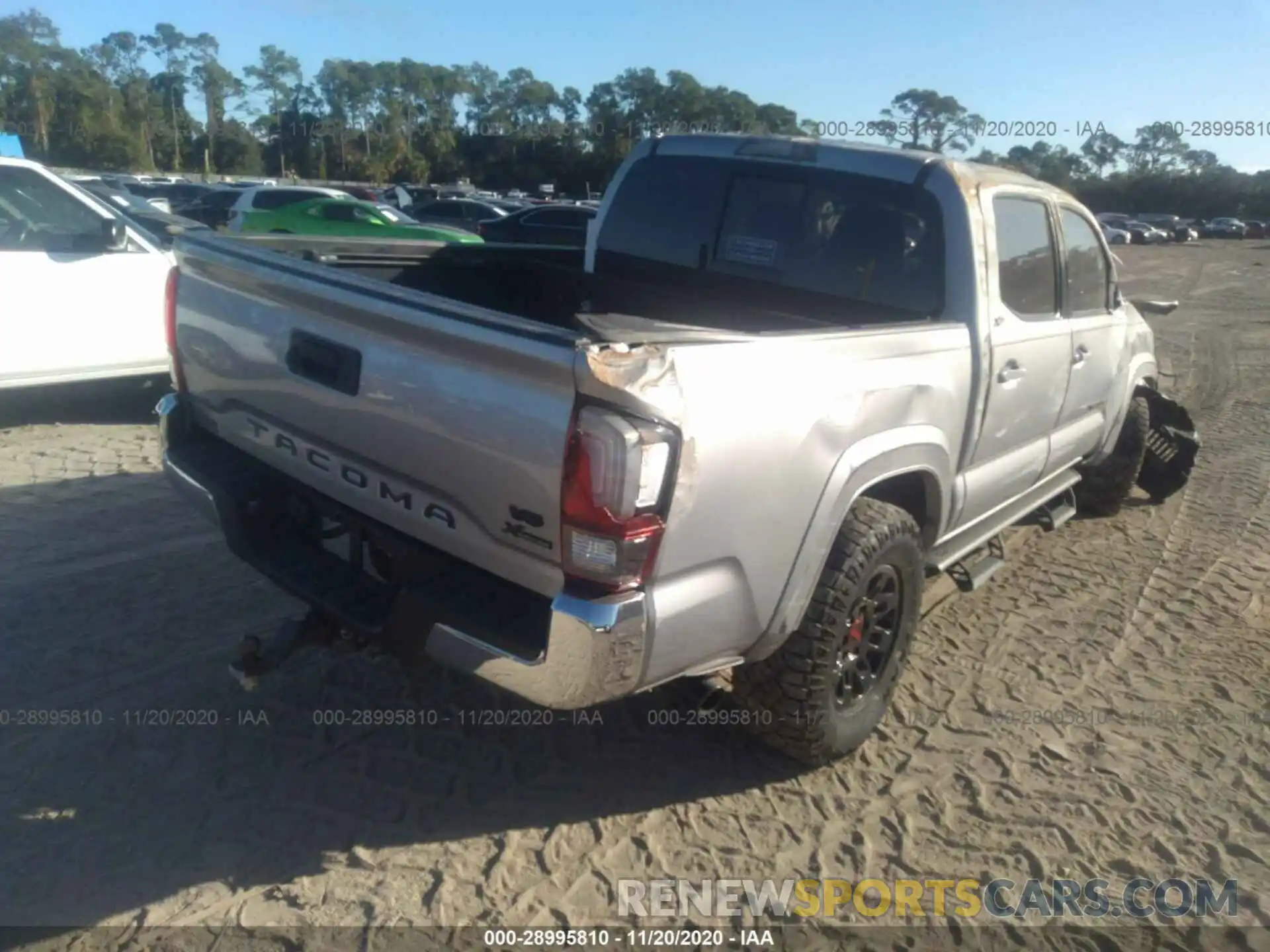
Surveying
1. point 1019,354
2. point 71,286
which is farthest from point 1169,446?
point 71,286

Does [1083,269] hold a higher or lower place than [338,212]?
higher

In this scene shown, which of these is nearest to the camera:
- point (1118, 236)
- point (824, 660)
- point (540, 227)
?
point (824, 660)

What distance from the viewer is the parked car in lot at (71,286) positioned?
6.38 m

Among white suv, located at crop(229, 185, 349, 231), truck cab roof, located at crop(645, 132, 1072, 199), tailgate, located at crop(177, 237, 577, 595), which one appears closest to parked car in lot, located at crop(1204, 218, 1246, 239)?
white suv, located at crop(229, 185, 349, 231)

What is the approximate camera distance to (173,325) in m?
3.67

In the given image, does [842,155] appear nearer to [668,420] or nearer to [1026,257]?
[1026,257]

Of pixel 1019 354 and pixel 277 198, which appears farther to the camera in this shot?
pixel 277 198

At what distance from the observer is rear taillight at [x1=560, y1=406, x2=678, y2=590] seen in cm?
232

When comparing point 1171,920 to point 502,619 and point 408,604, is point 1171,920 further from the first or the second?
point 408,604

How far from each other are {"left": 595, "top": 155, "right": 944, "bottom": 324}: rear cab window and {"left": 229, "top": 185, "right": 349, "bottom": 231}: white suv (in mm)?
14909

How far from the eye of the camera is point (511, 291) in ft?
15.0

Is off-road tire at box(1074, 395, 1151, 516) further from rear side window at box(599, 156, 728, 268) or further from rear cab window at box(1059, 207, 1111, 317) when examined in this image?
rear side window at box(599, 156, 728, 268)

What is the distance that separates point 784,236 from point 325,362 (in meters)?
2.07

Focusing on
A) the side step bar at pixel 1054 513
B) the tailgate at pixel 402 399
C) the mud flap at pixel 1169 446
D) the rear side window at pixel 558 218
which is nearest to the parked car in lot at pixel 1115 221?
the rear side window at pixel 558 218
